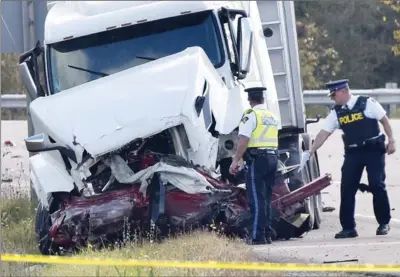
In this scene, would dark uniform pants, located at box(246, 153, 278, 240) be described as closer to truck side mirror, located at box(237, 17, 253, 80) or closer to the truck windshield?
truck side mirror, located at box(237, 17, 253, 80)

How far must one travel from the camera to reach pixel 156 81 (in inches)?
363

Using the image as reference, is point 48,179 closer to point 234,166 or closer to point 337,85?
point 234,166

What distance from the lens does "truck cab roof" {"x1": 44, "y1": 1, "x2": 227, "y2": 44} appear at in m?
10.0

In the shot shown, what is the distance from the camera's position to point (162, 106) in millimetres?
8922

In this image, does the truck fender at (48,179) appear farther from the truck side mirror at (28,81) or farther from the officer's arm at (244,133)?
the officer's arm at (244,133)

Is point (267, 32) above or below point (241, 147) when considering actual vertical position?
above

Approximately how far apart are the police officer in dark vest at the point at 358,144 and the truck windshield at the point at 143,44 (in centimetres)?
123

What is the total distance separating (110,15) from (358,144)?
2.69 metres

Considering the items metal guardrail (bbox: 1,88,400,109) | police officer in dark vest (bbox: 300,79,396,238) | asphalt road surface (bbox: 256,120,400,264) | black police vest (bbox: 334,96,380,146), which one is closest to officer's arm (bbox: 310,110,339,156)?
police officer in dark vest (bbox: 300,79,396,238)

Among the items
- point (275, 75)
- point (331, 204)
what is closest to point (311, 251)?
point (275, 75)

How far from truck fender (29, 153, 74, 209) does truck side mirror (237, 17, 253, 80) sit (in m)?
2.03

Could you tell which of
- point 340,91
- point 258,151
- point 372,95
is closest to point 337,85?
point 340,91

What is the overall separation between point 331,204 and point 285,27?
3203 mm

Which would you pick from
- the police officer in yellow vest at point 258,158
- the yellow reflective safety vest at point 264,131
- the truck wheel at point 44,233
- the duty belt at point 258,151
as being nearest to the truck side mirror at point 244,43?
the police officer in yellow vest at point 258,158
